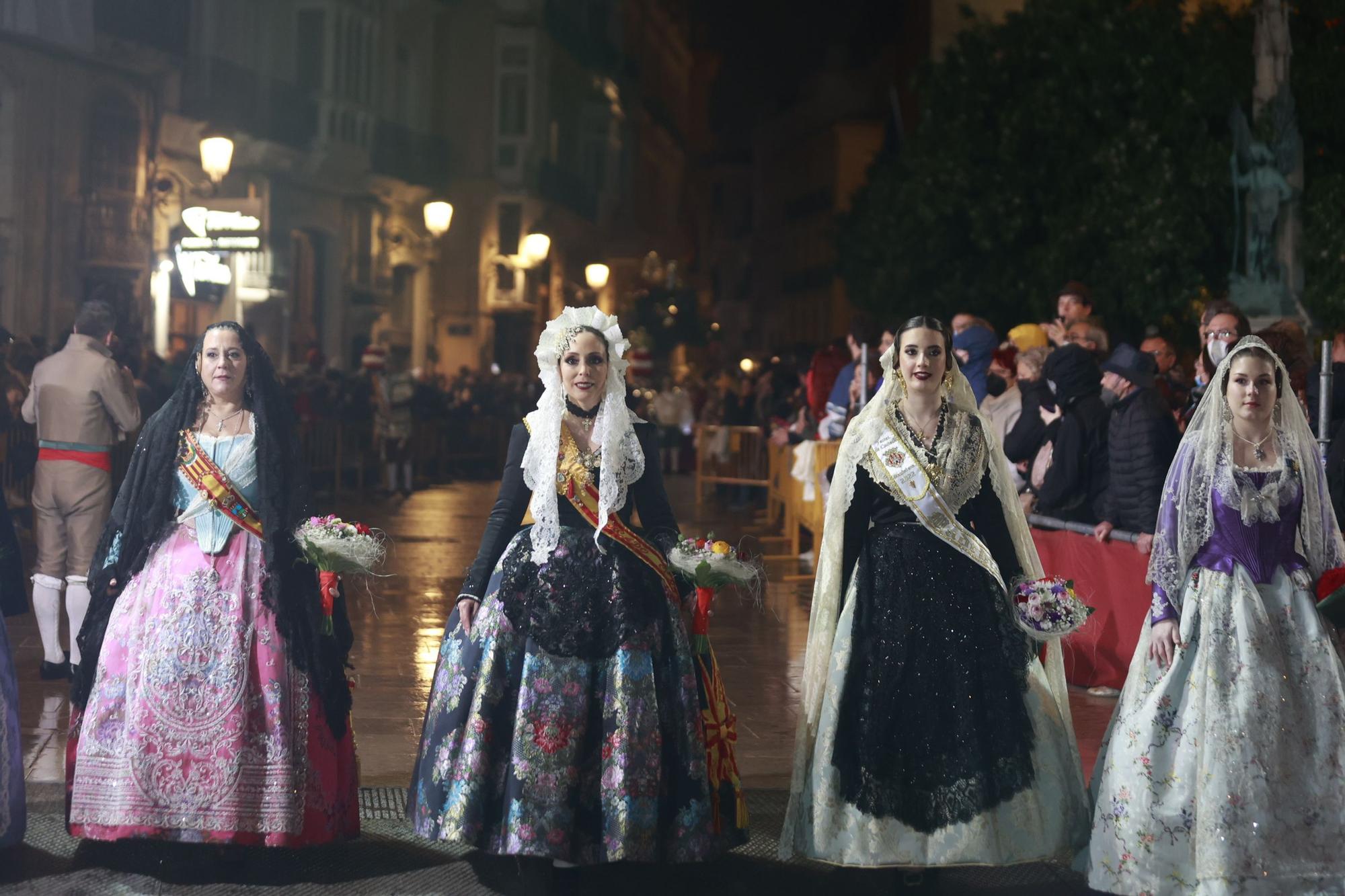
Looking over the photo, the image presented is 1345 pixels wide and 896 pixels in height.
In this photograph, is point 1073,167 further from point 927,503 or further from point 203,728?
point 203,728

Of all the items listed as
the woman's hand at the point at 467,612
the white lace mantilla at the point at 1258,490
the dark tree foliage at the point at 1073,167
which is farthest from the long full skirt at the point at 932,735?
the dark tree foliage at the point at 1073,167

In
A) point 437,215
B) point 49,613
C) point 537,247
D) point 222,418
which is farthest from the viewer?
point 537,247

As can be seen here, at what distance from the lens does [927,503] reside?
5.57 metres

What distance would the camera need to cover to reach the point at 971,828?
209 inches

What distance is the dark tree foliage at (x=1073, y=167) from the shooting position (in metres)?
24.0

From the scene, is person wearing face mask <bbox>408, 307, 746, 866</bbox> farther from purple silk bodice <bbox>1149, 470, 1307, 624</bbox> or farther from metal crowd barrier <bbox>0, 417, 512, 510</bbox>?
metal crowd barrier <bbox>0, 417, 512, 510</bbox>

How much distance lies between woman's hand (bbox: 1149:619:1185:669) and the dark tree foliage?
62.8 ft

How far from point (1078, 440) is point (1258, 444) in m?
3.33

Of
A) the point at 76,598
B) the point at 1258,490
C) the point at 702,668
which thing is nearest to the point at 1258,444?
the point at 1258,490

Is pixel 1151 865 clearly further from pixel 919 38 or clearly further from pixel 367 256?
pixel 919 38

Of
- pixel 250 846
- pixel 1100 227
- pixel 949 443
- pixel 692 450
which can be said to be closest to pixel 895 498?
pixel 949 443

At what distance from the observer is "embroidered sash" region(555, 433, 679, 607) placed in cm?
566

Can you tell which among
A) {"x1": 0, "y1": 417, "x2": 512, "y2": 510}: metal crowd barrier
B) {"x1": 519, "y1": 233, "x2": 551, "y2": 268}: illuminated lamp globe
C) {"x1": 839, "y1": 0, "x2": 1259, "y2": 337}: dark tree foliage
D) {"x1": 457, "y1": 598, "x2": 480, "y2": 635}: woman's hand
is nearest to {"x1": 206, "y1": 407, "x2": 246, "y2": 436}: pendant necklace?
{"x1": 457, "y1": 598, "x2": 480, "y2": 635}: woman's hand

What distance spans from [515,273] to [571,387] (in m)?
32.0
